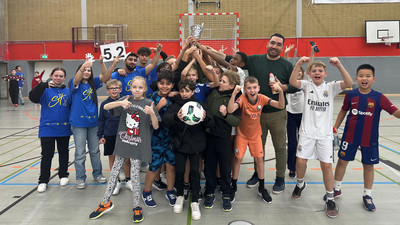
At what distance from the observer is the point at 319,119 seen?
351cm

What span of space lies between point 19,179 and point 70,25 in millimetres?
15801

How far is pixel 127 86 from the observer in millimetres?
4469

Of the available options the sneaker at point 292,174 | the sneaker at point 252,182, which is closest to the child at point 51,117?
the sneaker at point 252,182

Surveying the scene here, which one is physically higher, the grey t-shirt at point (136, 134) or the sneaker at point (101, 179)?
the grey t-shirt at point (136, 134)

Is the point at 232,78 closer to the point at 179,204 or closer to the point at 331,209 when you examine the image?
the point at 179,204

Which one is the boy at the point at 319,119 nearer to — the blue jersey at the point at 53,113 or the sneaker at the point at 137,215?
the sneaker at the point at 137,215

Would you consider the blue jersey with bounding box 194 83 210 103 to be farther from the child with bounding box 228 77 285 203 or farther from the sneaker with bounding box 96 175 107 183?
the sneaker with bounding box 96 175 107 183

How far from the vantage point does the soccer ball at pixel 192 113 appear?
3.22 metres

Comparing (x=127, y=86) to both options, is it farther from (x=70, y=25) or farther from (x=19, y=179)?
(x=70, y=25)

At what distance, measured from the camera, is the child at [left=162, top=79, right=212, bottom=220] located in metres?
3.38

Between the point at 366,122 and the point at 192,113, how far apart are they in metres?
2.02

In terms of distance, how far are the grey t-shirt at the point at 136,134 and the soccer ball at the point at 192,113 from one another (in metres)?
0.33

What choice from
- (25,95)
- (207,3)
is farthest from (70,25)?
(207,3)

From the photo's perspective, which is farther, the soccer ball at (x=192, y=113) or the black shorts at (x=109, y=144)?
the black shorts at (x=109, y=144)
